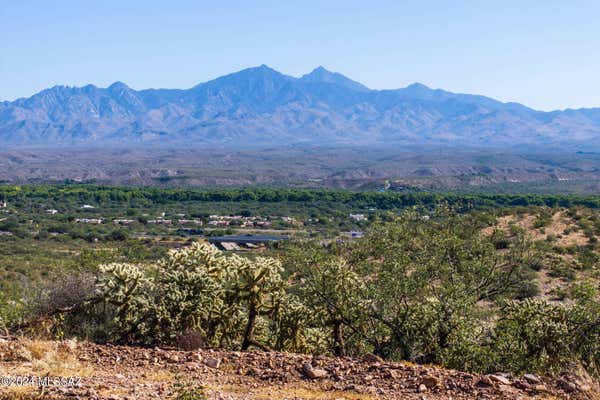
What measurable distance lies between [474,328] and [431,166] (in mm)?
Answer: 170211

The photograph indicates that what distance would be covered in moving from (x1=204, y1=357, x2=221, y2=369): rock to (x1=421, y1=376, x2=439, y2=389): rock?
341 cm

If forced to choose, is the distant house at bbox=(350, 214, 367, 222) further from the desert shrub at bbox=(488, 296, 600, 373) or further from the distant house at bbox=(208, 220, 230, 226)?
the desert shrub at bbox=(488, 296, 600, 373)

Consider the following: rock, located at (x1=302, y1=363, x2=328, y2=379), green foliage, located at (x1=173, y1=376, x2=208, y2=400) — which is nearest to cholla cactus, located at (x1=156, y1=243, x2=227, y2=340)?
rock, located at (x1=302, y1=363, x2=328, y2=379)

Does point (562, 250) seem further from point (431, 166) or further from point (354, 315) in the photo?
point (431, 166)

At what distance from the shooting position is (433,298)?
13391 mm

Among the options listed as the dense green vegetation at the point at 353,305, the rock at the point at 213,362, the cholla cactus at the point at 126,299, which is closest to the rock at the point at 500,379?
the dense green vegetation at the point at 353,305

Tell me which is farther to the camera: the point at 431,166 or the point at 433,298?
the point at 431,166

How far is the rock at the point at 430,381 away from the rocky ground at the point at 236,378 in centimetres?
2

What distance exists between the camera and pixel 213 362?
32.7ft

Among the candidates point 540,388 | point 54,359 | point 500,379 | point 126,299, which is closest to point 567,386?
point 540,388

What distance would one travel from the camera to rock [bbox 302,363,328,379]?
30.8 ft

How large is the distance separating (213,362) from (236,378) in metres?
0.71

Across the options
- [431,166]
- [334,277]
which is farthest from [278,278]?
[431,166]

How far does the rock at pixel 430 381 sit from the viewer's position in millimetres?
8859
